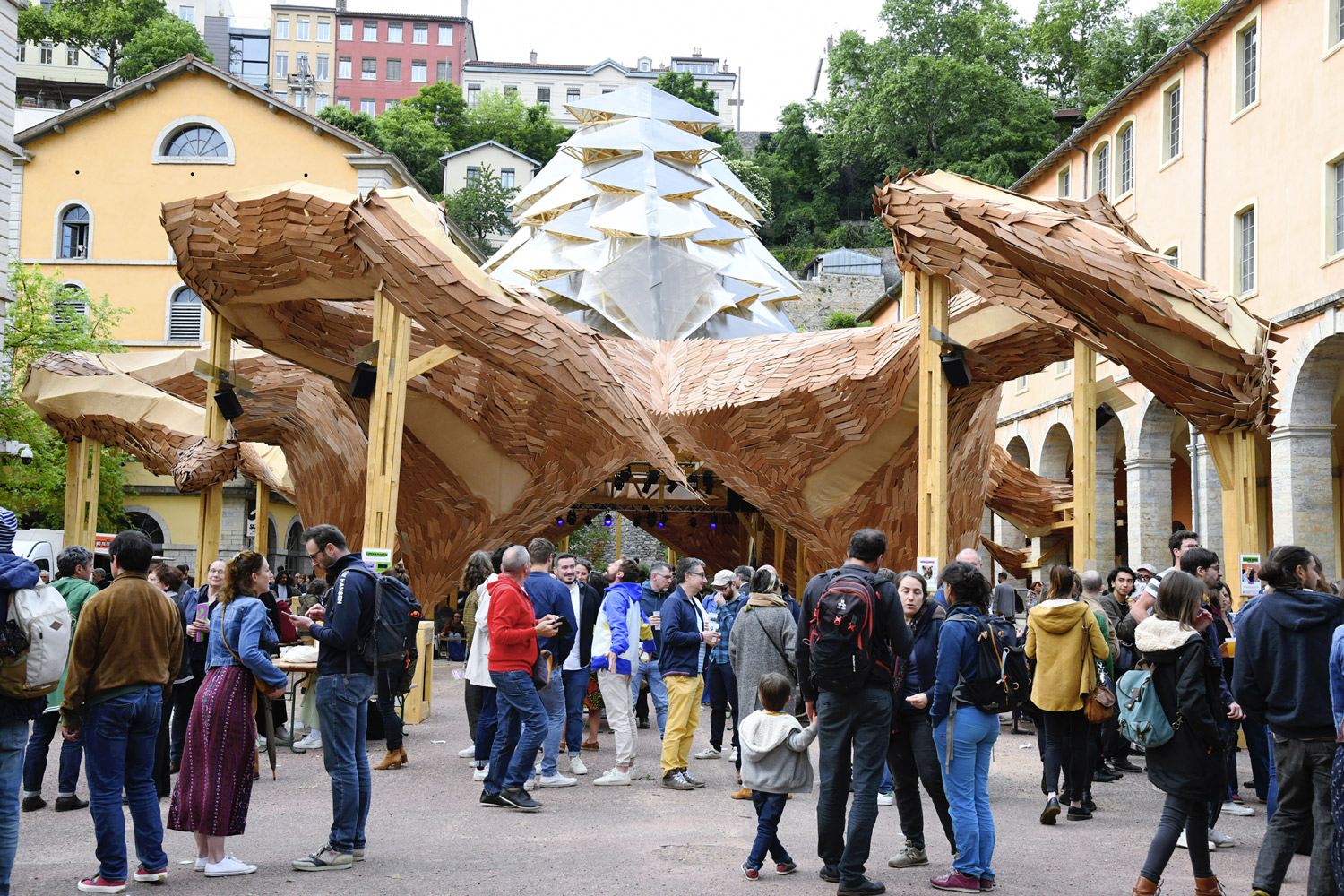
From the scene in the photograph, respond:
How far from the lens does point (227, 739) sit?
6.32 meters

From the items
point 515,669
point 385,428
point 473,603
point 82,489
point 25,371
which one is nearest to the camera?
point 515,669

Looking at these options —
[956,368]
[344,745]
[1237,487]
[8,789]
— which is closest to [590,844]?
[344,745]

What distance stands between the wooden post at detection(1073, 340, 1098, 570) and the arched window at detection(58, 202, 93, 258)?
27.5 meters

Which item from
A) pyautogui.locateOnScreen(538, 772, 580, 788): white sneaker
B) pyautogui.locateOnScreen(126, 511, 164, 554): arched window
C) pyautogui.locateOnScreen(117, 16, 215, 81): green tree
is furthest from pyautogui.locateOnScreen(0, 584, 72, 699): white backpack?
pyautogui.locateOnScreen(117, 16, 215, 81): green tree

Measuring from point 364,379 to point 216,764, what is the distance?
6.74 metres

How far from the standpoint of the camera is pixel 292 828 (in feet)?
25.4

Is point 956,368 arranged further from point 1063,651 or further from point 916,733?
point 916,733

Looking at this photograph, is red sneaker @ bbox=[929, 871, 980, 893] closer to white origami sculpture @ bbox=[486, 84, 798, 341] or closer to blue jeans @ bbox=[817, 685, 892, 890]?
blue jeans @ bbox=[817, 685, 892, 890]

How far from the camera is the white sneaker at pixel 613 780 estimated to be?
9508 mm

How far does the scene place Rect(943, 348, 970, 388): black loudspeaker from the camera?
510 inches

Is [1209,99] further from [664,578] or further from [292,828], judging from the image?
[292,828]

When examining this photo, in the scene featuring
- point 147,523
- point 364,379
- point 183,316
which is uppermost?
point 183,316

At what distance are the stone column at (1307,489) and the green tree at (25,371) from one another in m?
20.6

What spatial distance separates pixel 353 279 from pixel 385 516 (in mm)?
2632
